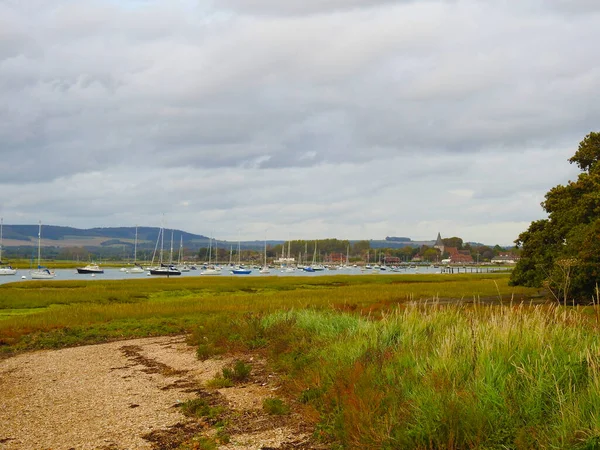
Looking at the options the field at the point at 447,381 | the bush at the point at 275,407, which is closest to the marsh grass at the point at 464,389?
the field at the point at 447,381

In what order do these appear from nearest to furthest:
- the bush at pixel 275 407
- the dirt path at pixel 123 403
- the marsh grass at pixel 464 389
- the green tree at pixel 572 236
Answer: the marsh grass at pixel 464 389, the dirt path at pixel 123 403, the bush at pixel 275 407, the green tree at pixel 572 236

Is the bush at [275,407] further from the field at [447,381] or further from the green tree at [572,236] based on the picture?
the green tree at [572,236]

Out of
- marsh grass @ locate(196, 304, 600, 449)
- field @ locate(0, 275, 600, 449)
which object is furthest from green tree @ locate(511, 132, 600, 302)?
marsh grass @ locate(196, 304, 600, 449)

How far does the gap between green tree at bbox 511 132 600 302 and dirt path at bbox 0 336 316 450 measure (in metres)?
22.8

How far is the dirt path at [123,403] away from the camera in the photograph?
378 inches

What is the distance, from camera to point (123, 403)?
40.3 ft

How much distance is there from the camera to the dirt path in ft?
31.5

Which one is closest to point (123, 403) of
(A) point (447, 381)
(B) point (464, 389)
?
(A) point (447, 381)

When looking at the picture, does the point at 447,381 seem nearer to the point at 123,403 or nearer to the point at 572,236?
the point at 123,403

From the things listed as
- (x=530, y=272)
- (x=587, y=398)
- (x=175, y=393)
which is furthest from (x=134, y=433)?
(x=530, y=272)

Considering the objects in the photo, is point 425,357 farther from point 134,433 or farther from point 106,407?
point 106,407

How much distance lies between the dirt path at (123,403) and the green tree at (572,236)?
22753mm

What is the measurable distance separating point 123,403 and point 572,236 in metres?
30.2

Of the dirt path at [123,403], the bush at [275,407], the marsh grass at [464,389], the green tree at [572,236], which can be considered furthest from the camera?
the green tree at [572,236]
